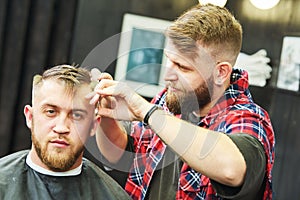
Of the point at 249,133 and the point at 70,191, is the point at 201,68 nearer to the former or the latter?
the point at 249,133

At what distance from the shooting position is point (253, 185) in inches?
53.1

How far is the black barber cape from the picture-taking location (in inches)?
67.4

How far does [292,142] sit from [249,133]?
7.61 ft

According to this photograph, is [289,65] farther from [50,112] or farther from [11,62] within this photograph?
[50,112]

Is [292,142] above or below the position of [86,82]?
below

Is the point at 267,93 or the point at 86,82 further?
the point at 267,93

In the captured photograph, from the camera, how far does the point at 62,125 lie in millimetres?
1648

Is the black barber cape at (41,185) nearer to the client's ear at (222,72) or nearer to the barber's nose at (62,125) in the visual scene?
the barber's nose at (62,125)

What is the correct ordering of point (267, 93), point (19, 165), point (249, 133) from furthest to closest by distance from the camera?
point (267, 93), point (19, 165), point (249, 133)

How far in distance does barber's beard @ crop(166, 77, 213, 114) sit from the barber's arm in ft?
0.81

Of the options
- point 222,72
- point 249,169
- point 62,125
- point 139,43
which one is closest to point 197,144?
point 249,169

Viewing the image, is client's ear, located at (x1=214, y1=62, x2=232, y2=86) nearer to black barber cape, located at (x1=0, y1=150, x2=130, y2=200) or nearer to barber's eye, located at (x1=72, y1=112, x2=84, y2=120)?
barber's eye, located at (x1=72, y1=112, x2=84, y2=120)

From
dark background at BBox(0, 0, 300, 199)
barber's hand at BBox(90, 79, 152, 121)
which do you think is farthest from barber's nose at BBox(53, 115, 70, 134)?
dark background at BBox(0, 0, 300, 199)

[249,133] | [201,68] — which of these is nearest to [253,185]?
[249,133]
